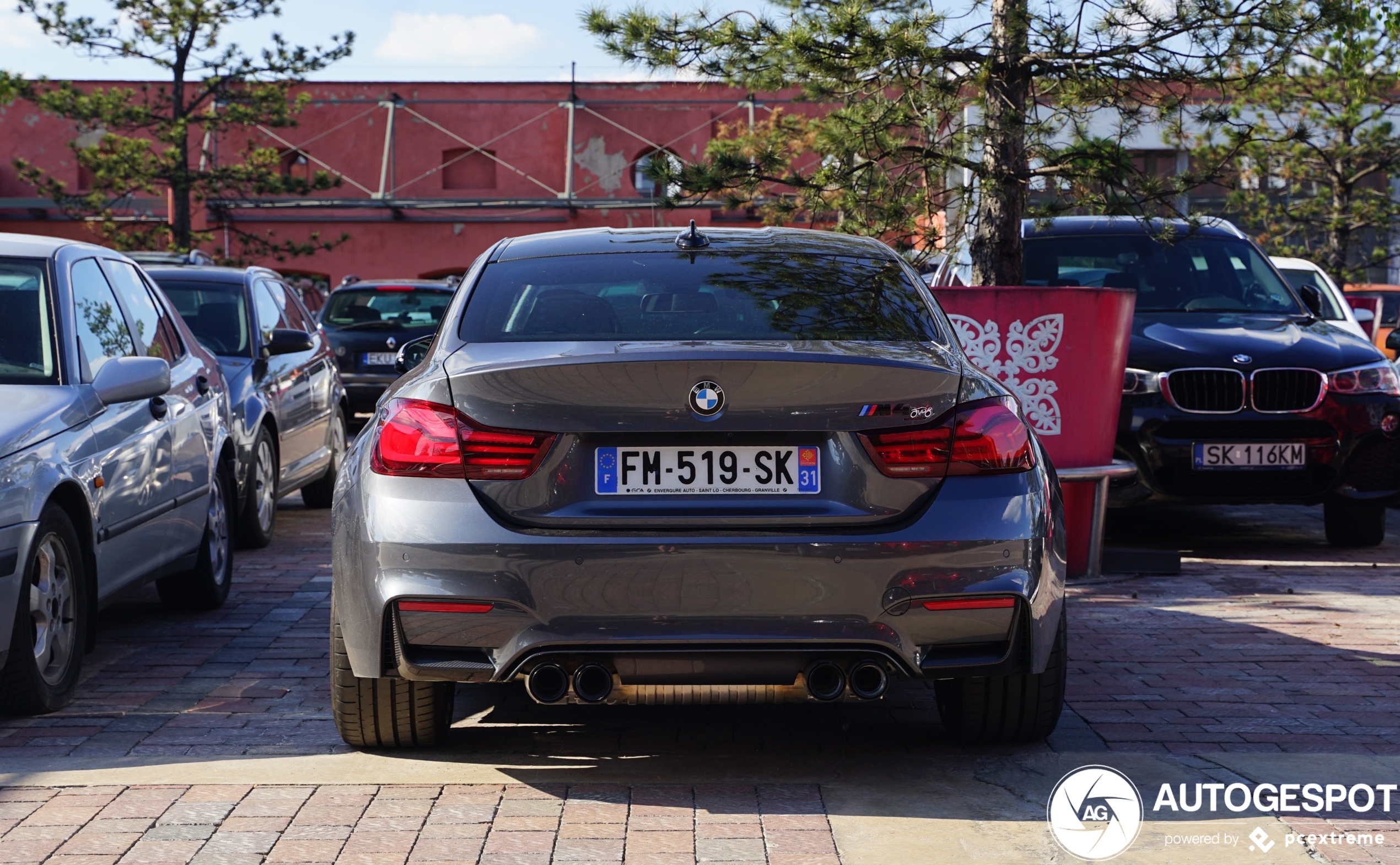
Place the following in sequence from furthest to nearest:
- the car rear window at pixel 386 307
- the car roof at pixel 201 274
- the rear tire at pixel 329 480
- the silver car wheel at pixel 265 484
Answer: the car rear window at pixel 386 307 < the rear tire at pixel 329 480 < the car roof at pixel 201 274 < the silver car wheel at pixel 265 484

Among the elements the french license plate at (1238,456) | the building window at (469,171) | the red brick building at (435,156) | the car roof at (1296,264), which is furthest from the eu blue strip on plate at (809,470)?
the building window at (469,171)

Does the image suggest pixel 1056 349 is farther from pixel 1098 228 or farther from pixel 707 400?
pixel 707 400

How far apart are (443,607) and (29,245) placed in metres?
2.93

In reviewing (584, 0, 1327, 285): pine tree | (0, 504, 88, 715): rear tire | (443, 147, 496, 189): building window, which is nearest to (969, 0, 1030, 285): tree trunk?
(584, 0, 1327, 285): pine tree

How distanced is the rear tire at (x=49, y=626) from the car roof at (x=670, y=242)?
5.27 feet

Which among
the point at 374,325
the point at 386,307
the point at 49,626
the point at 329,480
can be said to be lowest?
the point at 329,480

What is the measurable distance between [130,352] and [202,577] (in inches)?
42.6

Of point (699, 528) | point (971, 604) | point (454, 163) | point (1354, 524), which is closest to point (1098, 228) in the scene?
point (1354, 524)

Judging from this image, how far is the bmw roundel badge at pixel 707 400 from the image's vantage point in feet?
13.0

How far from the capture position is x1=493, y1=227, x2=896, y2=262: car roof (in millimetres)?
5086

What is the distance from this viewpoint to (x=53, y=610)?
16.9 feet

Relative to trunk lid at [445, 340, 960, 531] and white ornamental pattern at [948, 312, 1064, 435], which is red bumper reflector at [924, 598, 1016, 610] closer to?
trunk lid at [445, 340, 960, 531]

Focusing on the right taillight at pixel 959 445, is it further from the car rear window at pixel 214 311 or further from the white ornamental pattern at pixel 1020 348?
the car rear window at pixel 214 311

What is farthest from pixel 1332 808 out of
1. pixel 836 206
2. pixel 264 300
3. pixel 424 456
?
pixel 264 300
